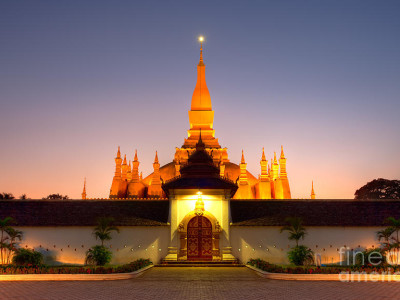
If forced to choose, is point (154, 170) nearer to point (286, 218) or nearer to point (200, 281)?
point (286, 218)

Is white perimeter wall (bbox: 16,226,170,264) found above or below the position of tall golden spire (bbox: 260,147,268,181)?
below

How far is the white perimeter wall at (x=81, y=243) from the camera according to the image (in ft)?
90.4

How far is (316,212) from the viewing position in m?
29.0

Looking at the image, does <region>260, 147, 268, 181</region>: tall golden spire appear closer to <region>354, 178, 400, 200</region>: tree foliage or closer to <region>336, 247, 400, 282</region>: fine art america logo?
<region>336, 247, 400, 282</region>: fine art america logo

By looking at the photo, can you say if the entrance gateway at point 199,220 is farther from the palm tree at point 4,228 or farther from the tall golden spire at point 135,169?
the tall golden spire at point 135,169

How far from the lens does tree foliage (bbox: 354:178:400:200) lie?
67812 millimetres

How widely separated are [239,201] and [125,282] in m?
11.6

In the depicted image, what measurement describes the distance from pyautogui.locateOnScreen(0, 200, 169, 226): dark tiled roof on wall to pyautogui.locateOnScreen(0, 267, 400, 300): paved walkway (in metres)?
6.59

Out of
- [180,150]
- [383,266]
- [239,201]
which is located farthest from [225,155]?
[383,266]

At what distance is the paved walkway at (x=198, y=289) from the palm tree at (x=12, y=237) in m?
6.81

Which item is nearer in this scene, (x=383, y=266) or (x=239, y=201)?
(x=383, y=266)

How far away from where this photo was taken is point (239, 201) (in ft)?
100

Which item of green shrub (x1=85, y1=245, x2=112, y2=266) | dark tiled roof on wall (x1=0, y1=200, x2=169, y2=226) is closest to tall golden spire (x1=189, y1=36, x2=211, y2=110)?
dark tiled roof on wall (x1=0, y1=200, x2=169, y2=226)

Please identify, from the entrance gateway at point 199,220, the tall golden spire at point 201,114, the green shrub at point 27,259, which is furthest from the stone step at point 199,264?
the tall golden spire at point 201,114
